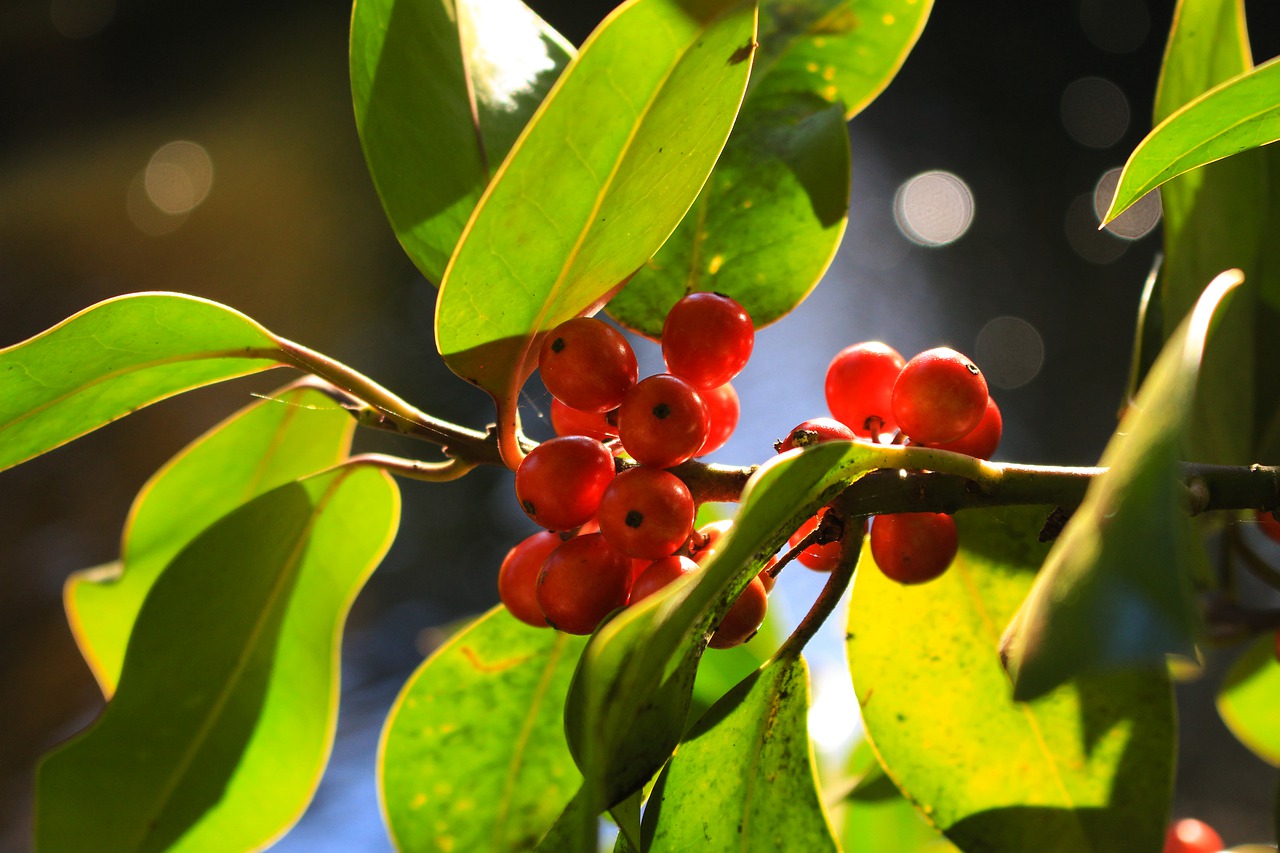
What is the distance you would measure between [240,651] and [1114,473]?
51 cm

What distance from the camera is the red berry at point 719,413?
1.61ft

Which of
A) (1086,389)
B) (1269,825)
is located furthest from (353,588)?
(1086,389)

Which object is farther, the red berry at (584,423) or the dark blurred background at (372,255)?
the dark blurred background at (372,255)

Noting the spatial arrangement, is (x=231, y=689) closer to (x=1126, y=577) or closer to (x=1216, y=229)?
(x=1126, y=577)

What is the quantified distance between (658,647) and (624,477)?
11 centimetres

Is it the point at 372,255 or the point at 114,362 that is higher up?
the point at 372,255

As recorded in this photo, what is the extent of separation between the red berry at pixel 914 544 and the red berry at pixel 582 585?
12 centimetres

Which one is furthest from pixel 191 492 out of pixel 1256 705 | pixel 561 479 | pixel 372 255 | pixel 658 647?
pixel 372 255

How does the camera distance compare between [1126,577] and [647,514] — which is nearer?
[1126,577]

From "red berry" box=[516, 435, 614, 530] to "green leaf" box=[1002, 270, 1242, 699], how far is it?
20 cm

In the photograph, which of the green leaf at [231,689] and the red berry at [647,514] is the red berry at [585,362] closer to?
the red berry at [647,514]

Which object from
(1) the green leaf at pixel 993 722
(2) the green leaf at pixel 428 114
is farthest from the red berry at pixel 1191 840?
(2) the green leaf at pixel 428 114

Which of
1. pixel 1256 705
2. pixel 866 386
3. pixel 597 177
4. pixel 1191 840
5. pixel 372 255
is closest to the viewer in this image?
pixel 597 177

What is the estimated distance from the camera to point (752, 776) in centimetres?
42
